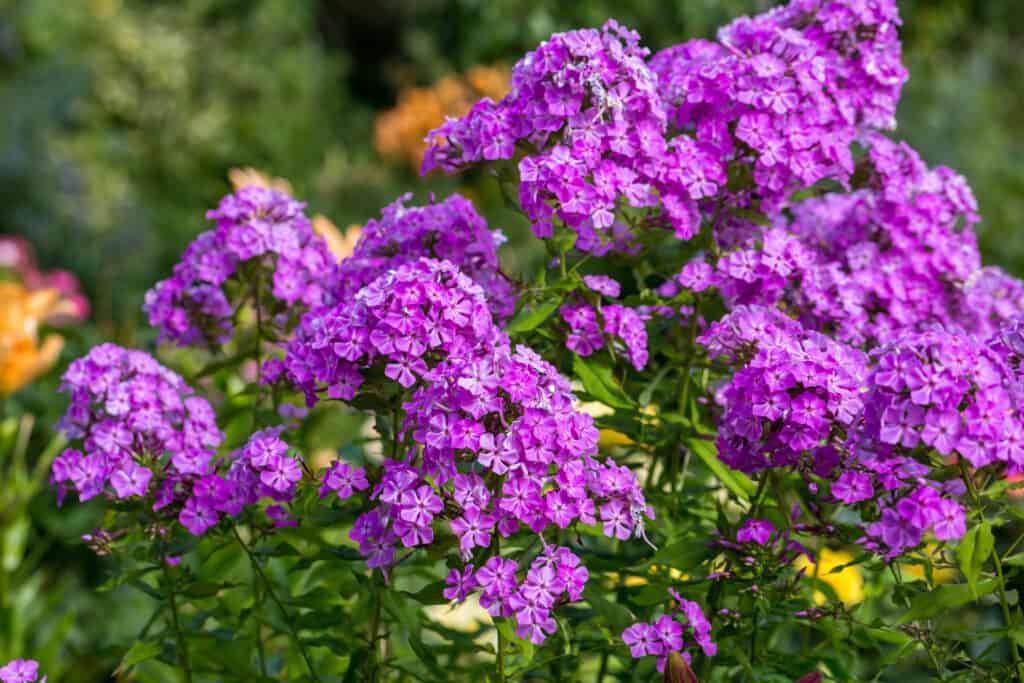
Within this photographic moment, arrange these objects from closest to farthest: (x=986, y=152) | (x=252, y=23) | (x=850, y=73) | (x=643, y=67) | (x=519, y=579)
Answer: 1. (x=519, y=579)
2. (x=643, y=67)
3. (x=850, y=73)
4. (x=986, y=152)
5. (x=252, y=23)

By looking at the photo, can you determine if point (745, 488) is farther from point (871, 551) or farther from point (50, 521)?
point (50, 521)

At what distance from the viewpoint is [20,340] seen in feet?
10.6

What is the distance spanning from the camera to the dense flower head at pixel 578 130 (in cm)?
151

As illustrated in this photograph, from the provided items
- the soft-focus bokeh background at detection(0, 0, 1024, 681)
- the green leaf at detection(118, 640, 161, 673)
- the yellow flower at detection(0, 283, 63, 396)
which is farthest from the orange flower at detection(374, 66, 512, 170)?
the green leaf at detection(118, 640, 161, 673)

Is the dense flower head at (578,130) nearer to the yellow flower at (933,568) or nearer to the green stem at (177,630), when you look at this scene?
the yellow flower at (933,568)

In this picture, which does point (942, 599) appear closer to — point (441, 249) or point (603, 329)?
point (603, 329)

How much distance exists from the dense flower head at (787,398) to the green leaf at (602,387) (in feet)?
0.48

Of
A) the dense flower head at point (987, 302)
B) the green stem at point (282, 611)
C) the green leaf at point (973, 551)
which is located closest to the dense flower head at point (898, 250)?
the dense flower head at point (987, 302)

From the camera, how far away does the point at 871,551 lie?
1.47 metres

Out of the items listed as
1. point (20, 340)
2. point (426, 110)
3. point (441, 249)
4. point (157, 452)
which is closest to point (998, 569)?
point (441, 249)

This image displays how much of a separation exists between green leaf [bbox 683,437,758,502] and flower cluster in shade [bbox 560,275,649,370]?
14 centimetres

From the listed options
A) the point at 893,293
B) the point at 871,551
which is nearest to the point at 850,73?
the point at 893,293

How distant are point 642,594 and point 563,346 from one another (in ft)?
1.15

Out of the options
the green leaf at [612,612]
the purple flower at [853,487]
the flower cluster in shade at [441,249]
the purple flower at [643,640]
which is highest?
the flower cluster in shade at [441,249]
